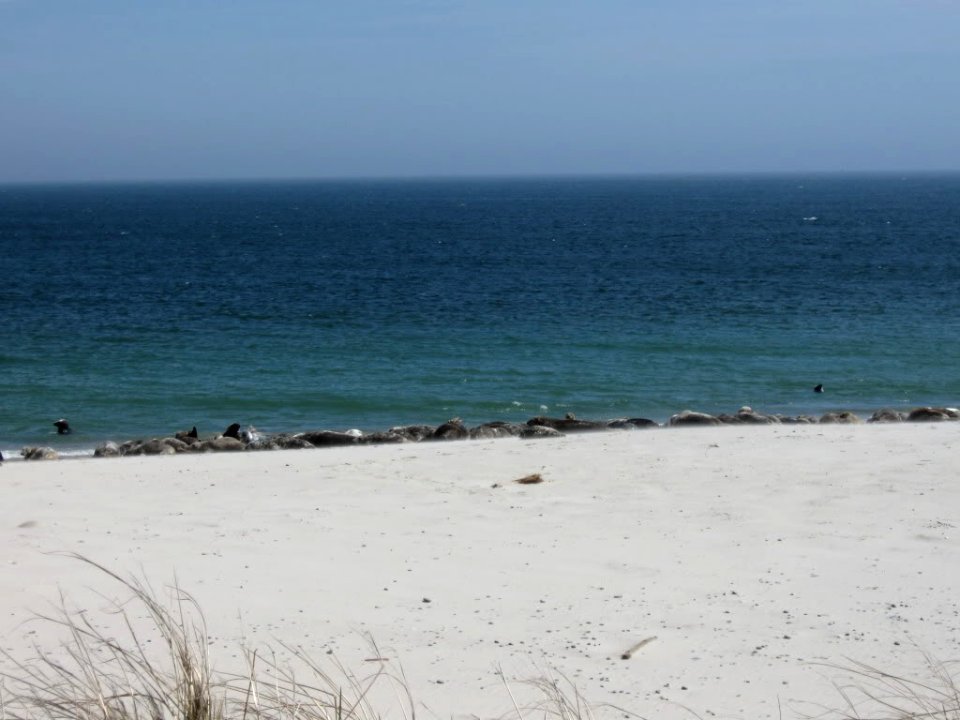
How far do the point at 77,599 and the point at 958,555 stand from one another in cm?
606

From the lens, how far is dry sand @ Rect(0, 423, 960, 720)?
249 inches

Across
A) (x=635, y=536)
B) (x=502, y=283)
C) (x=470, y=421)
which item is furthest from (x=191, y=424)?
(x=502, y=283)

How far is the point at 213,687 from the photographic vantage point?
4789 mm

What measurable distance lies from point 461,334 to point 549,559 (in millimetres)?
20505

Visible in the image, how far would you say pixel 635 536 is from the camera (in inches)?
350

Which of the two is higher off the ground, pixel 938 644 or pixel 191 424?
pixel 938 644

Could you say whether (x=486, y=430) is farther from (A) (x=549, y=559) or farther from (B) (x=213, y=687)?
(B) (x=213, y=687)

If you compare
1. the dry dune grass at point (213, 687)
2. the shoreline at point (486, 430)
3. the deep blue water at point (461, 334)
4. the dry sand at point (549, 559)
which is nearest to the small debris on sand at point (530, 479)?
the dry sand at point (549, 559)

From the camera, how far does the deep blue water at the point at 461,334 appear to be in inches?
814

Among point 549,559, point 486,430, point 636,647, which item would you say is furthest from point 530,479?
point 486,430

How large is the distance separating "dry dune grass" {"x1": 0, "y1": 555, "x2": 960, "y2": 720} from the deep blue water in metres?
12.6

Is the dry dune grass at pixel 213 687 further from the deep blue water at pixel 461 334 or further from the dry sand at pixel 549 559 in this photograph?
the deep blue water at pixel 461 334

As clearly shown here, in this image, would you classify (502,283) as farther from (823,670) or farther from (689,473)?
(823,670)

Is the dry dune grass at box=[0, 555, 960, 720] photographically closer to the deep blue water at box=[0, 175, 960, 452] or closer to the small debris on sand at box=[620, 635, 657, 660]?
the small debris on sand at box=[620, 635, 657, 660]
